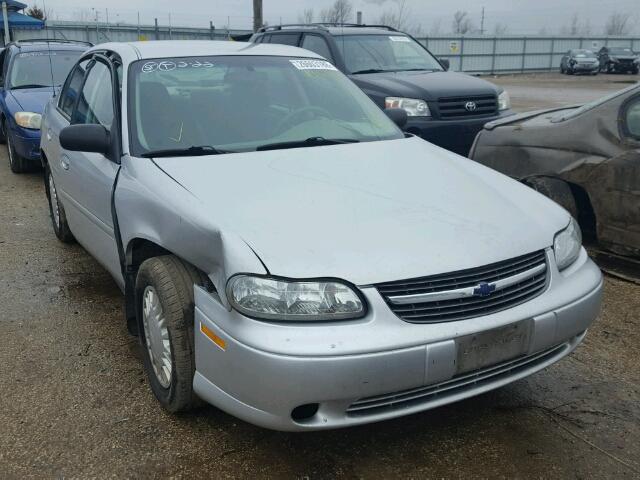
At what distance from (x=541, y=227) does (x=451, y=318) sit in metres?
0.72

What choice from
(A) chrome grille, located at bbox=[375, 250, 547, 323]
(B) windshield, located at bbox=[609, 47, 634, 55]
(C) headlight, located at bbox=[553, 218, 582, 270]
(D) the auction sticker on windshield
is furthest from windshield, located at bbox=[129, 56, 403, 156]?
(B) windshield, located at bbox=[609, 47, 634, 55]

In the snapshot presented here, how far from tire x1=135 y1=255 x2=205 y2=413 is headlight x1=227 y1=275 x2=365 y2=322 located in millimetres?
383

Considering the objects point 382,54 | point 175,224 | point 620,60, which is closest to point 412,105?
point 382,54

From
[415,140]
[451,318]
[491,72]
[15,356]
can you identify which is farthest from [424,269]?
[491,72]

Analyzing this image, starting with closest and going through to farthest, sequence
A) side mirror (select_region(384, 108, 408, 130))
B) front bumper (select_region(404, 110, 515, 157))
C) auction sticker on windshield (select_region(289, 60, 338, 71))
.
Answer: auction sticker on windshield (select_region(289, 60, 338, 71)), side mirror (select_region(384, 108, 408, 130)), front bumper (select_region(404, 110, 515, 157))

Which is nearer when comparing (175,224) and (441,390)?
(441,390)

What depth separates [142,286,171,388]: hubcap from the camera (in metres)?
2.87

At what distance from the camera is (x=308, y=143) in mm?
3572

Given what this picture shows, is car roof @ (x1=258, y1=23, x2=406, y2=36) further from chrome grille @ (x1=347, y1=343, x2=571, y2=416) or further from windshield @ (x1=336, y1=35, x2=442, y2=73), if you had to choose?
chrome grille @ (x1=347, y1=343, x2=571, y2=416)

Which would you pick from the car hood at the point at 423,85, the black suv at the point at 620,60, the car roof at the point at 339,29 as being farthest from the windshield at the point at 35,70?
the black suv at the point at 620,60

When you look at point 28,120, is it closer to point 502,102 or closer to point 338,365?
point 502,102

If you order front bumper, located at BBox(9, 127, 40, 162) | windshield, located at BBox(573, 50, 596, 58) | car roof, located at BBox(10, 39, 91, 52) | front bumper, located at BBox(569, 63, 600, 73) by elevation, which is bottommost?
front bumper, located at BBox(569, 63, 600, 73)

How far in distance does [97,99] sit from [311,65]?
1351 mm

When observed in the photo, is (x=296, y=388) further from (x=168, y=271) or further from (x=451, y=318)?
(x=168, y=271)
